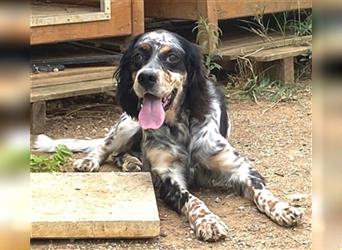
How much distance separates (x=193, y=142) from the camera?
3.71 meters

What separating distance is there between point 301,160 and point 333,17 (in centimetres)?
365

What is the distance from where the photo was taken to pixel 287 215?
3.23 meters

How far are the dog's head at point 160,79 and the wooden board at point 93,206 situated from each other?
0.36 m

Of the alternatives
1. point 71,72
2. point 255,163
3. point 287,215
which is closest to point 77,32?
point 71,72

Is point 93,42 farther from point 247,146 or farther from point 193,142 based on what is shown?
point 193,142

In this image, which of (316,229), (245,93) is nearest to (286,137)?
(245,93)

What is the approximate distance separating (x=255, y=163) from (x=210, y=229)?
50.1 inches

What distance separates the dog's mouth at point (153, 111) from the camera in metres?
3.63

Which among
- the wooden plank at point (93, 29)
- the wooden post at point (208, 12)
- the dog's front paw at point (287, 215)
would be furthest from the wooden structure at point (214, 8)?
the dog's front paw at point (287, 215)

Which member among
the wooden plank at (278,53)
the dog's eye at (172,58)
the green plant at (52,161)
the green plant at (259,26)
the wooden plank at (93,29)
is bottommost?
the green plant at (52,161)

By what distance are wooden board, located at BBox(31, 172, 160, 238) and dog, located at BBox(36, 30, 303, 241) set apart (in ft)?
0.48

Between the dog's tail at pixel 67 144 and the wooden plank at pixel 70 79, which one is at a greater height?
the wooden plank at pixel 70 79

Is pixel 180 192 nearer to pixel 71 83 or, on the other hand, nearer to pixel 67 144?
pixel 67 144

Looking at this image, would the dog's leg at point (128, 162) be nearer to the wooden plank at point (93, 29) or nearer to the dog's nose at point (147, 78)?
the dog's nose at point (147, 78)
